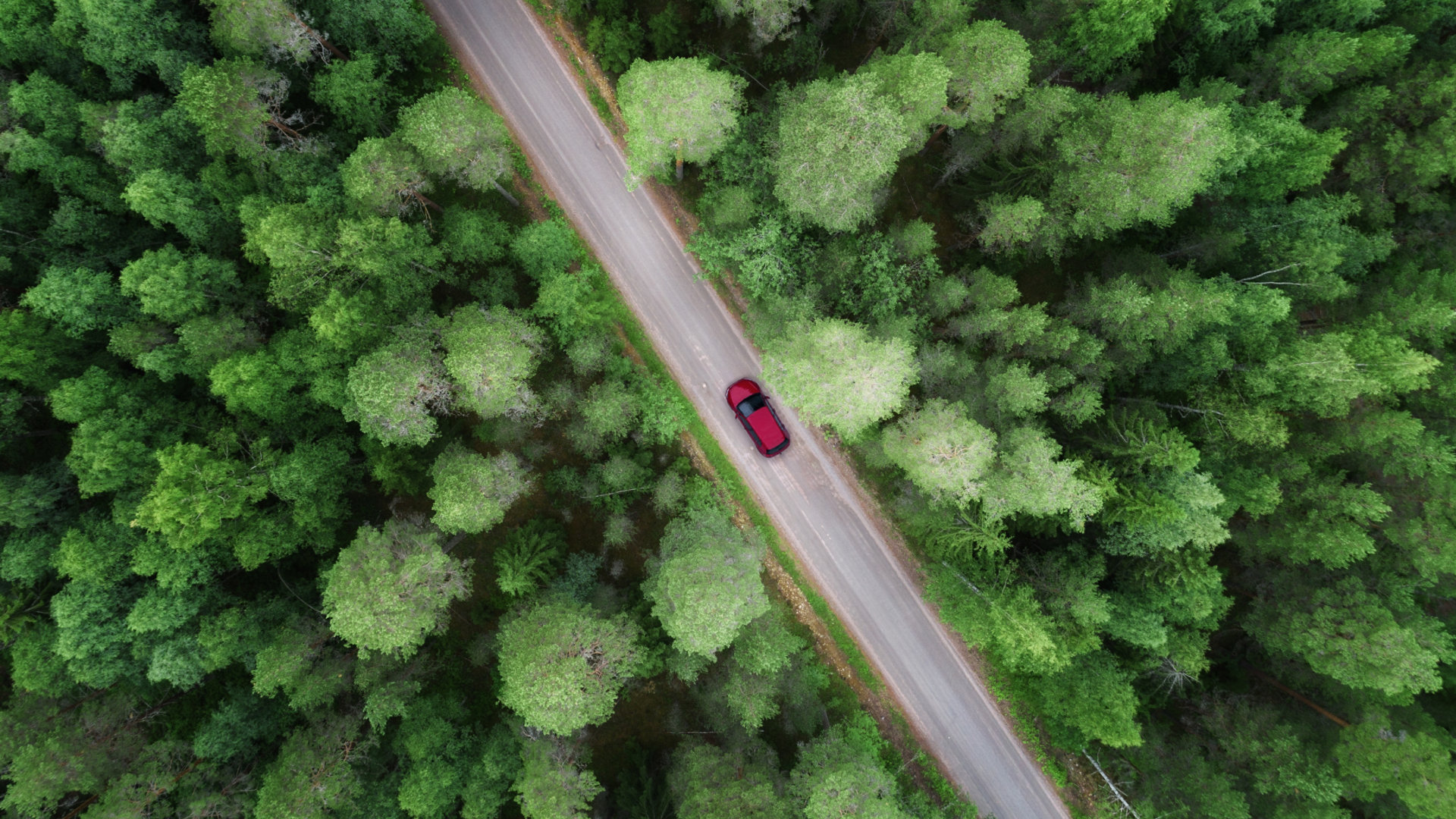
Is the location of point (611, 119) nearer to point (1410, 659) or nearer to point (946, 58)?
point (946, 58)

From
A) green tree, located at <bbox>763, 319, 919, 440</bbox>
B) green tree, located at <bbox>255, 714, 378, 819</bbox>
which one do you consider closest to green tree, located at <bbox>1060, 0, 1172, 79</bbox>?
green tree, located at <bbox>763, 319, 919, 440</bbox>

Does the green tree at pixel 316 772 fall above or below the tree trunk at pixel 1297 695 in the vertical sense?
above

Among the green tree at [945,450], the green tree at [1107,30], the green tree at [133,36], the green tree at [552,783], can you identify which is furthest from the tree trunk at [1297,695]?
the green tree at [133,36]

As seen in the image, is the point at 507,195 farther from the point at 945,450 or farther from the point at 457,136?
the point at 945,450

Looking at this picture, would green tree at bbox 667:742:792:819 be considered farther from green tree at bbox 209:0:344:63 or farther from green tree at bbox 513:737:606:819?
green tree at bbox 209:0:344:63

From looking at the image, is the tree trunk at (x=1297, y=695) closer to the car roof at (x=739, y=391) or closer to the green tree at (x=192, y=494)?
the car roof at (x=739, y=391)

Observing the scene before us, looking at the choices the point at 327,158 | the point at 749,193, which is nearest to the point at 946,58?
the point at 749,193
